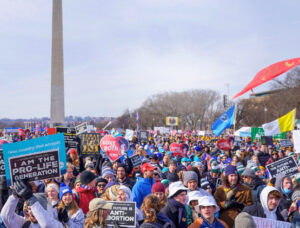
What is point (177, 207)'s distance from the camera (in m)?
4.47

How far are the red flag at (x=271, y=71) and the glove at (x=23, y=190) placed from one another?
252 inches

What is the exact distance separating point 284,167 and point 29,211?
16.1ft

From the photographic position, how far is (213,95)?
266 feet

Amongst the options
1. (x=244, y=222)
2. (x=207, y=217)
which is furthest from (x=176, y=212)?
(x=244, y=222)

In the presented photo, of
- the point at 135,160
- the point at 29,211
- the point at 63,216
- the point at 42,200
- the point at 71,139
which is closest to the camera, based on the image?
the point at 29,211

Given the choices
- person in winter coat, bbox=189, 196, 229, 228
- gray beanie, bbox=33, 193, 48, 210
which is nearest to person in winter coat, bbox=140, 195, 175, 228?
person in winter coat, bbox=189, 196, 229, 228

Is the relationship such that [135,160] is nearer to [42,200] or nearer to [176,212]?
[176,212]

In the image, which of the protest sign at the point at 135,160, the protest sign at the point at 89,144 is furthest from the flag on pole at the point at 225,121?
the protest sign at the point at 135,160

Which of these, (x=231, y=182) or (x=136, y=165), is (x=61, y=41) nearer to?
(x=136, y=165)

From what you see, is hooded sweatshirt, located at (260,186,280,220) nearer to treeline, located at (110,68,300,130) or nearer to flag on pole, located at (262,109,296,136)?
flag on pole, located at (262,109,296,136)

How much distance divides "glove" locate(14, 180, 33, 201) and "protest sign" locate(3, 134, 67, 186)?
0.20 meters

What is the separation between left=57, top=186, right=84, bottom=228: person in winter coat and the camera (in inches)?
158

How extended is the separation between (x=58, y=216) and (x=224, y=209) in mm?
2123

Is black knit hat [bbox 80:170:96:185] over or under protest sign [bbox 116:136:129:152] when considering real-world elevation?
under
